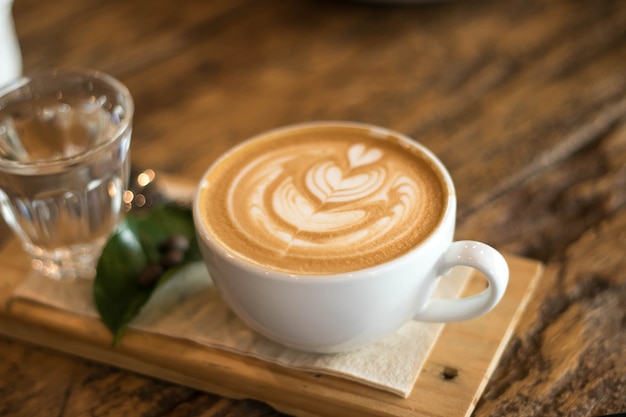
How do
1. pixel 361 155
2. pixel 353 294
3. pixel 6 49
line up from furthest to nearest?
pixel 6 49, pixel 361 155, pixel 353 294

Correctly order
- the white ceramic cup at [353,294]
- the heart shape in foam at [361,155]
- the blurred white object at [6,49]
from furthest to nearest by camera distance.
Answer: the blurred white object at [6,49] < the heart shape in foam at [361,155] < the white ceramic cup at [353,294]

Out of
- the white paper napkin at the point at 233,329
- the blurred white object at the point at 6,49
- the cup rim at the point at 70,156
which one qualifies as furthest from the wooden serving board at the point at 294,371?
the blurred white object at the point at 6,49

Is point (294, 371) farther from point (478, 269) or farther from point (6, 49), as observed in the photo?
point (6, 49)

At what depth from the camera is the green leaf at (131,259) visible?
600mm

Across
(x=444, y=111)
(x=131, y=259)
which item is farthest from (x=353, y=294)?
(x=444, y=111)

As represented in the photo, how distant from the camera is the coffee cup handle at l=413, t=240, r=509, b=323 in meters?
0.50

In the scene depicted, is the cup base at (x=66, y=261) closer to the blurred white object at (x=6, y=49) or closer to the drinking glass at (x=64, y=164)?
the drinking glass at (x=64, y=164)

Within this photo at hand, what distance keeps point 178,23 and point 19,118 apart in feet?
1.50

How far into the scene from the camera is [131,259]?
0.63 m

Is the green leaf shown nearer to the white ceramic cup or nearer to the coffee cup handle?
the white ceramic cup

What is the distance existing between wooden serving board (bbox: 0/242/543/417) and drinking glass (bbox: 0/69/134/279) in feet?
0.18

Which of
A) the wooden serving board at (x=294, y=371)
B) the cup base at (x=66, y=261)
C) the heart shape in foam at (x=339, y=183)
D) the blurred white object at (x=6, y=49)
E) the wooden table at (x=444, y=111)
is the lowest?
the wooden table at (x=444, y=111)

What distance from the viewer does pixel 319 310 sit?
501mm

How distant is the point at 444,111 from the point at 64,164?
0.45 meters
